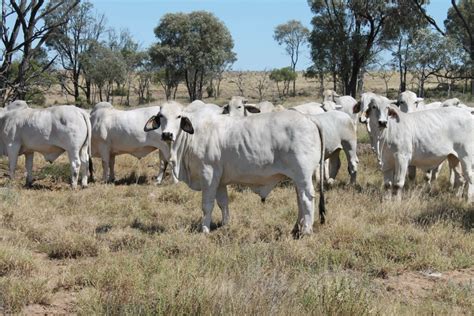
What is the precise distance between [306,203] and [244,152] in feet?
3.75

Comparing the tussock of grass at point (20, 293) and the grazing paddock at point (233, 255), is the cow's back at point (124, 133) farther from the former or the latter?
the tussock of grass at point (20, 293)

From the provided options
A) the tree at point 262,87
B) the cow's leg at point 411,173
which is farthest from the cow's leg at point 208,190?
the tree at point 262,87

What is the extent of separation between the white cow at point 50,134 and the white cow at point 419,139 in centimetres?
644

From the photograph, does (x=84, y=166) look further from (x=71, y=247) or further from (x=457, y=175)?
(x=457, y=175)

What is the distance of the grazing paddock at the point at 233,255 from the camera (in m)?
5.29

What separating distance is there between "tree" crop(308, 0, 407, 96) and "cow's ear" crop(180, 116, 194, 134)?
32368 millimetres

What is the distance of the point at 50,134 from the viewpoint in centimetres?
1323

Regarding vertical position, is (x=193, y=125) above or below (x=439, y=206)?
above

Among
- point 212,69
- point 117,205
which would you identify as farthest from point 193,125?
point 212,69

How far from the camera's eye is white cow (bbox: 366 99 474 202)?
34.8 ft

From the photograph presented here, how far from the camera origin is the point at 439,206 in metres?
10.0

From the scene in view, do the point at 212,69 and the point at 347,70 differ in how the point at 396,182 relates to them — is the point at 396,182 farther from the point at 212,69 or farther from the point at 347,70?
the point at 212,69

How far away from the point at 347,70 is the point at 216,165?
3723 cm

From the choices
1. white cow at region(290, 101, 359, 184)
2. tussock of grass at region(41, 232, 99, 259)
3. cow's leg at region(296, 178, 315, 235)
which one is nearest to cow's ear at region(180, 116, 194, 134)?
cow's leg at region(296, 178, 315, 235)
